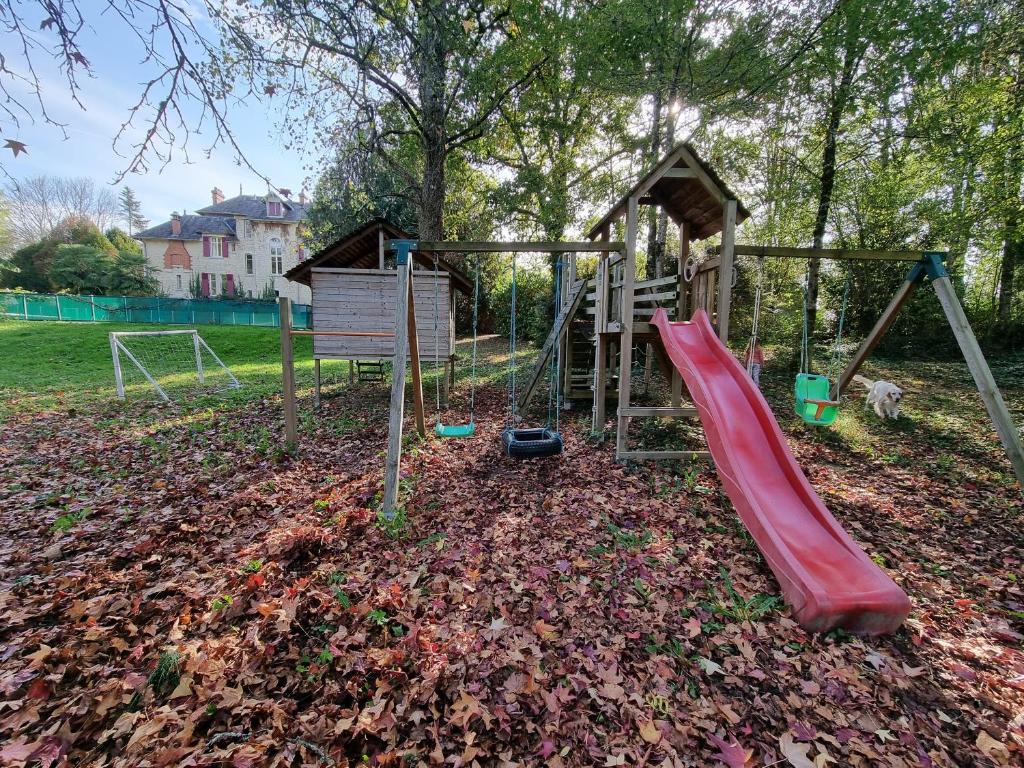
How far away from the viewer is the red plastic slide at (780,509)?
2.88 m

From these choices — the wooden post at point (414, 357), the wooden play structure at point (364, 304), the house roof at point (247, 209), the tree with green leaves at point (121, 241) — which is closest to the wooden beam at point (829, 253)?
the wooden post at point (414, 357)

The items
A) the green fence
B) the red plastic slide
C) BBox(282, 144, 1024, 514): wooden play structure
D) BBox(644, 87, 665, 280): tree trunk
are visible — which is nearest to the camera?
the red plastic slide

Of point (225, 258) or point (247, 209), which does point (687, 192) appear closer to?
point (225, 258)

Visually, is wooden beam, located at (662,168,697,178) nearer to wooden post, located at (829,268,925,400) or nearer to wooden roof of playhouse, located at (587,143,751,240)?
wooden roof of playhouse, located at (587,143,751,240)

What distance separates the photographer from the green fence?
2419cm

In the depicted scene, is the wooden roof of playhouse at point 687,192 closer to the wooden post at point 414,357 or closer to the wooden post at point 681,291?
the wooden post at point 681,291

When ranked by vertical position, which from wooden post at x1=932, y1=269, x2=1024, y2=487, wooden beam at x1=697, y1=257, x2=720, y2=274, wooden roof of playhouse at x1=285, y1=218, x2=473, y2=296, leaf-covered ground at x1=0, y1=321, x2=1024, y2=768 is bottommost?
leaf-covered ground at x1=0, y1=321, x2=1024, y2=768

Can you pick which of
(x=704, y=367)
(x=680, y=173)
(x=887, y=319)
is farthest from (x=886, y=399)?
(x=680, y=173)

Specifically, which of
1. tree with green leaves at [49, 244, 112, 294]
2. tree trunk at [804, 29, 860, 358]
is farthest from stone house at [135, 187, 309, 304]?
tree trunk at [804, 29, 860, 358]

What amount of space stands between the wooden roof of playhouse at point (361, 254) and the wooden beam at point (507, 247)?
402 cm

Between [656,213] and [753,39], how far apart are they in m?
3.88

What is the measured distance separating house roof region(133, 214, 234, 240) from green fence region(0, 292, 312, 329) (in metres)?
7.30

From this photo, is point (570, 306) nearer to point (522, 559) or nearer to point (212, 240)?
point (522, 559)

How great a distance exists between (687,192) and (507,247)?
2.93 m
